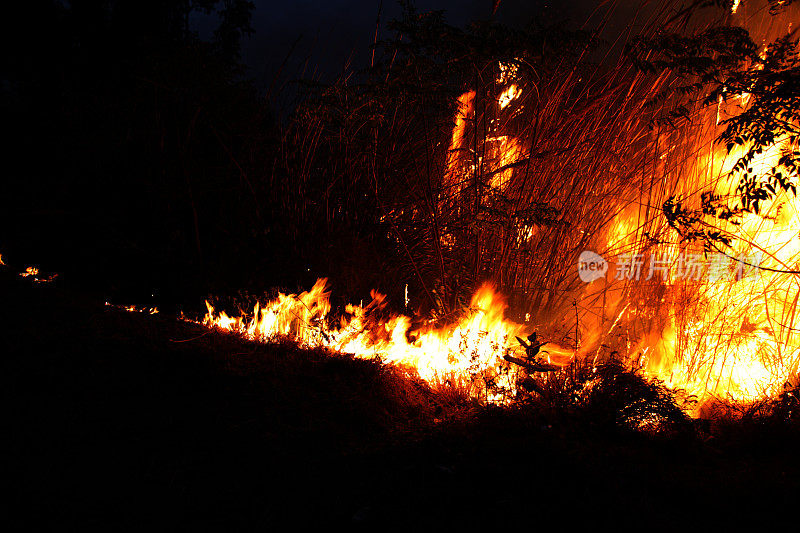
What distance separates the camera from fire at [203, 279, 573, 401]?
135 inches

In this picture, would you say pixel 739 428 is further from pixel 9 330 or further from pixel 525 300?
pixel 9 330

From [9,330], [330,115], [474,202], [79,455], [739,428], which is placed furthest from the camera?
[330,115]

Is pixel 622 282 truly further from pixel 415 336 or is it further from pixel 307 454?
pixel 307 454

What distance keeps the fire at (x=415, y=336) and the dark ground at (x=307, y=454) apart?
0.92ft

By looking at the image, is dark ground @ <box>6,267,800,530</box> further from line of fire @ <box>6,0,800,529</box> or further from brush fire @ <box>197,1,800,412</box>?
brush fire @ <box>197,1,800,412</box>

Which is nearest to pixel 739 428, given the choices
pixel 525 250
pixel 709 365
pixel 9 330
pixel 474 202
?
pixel 709 365

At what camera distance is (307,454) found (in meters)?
2.51

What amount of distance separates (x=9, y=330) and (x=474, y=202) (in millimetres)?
3309

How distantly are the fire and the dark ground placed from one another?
0.92 feet

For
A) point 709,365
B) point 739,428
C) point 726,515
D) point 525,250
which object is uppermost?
point 525,250

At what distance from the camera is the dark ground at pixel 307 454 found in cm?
211

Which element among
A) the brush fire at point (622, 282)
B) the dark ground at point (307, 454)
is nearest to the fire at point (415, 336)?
the brush fire at point (622, 282)

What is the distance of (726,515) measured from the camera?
2.18 meters

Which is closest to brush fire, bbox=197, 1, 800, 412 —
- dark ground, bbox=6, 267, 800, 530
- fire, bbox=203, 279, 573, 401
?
fire, bbox=203, 279, 573, 401
